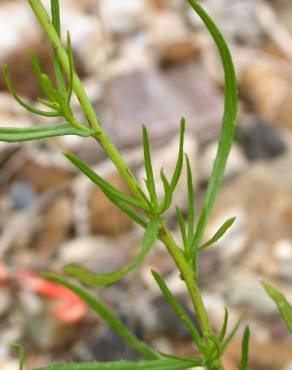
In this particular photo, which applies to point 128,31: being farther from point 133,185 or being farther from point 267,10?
point 133,185

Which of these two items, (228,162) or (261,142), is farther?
(261,142)

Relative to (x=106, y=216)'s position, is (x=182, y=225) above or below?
above

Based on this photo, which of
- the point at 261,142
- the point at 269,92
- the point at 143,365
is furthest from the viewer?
the point at 269,92

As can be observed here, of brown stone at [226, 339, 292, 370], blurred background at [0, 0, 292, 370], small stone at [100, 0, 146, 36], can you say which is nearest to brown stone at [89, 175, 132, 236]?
Answer: blurred background at [0, 0, 292, 370]

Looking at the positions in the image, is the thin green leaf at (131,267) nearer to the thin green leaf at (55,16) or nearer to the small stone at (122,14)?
the thin green leaf at (55,16)

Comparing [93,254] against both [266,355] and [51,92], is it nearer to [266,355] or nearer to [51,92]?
[266,355]

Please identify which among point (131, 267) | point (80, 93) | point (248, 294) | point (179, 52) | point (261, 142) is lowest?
point (248, 294)

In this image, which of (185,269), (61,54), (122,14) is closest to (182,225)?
(185,269)

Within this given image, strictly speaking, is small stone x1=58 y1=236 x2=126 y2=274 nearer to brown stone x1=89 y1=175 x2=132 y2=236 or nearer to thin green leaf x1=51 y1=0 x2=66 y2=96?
brown stone x1=89 y1=175 x2=132 y2=236

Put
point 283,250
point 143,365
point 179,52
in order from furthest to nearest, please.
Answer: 1. point 179,52
2. point 283,250
3. point 143,365
